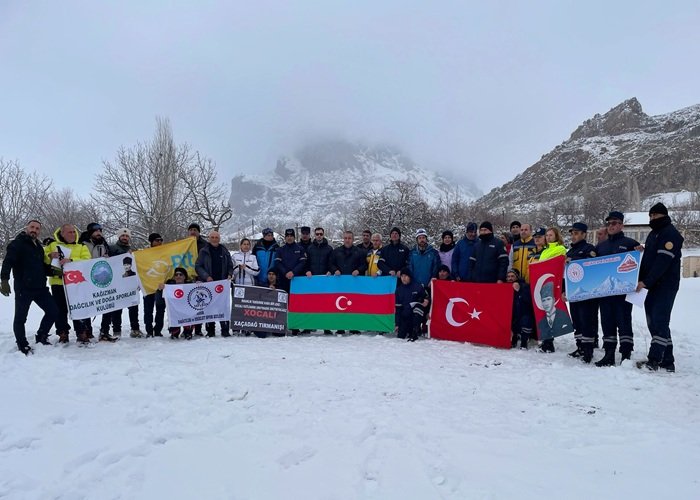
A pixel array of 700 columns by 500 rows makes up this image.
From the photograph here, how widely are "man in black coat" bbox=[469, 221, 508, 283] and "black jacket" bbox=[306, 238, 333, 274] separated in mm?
3189

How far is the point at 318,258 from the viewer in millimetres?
9328

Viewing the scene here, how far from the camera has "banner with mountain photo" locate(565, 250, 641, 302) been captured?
636 cm

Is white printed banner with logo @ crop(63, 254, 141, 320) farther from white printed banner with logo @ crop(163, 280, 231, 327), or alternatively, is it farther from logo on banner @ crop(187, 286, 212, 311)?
logo on banner @ crop(187, 286, 212, 311)

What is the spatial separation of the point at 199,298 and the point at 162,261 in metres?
1.16

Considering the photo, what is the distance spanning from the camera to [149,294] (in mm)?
8422

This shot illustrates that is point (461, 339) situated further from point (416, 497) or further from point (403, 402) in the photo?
point (416, 497)

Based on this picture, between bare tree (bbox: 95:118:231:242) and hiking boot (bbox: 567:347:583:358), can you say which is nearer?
hiking boot (bbox: 567:347:583:358)

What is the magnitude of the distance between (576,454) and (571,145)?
196 m

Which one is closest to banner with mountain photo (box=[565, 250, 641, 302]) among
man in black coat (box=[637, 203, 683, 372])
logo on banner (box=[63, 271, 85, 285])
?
man in black coat (box=[637, 203, 683, 372])

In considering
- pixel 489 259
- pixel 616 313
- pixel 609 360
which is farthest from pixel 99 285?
pixel 616 313

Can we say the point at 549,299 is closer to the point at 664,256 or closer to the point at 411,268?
the point at 664,256

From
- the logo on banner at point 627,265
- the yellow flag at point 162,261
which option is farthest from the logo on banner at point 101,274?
the logo on banner at point 627,265

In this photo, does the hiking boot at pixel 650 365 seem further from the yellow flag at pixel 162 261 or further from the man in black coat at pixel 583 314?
the yellow flag at pixel 162 261

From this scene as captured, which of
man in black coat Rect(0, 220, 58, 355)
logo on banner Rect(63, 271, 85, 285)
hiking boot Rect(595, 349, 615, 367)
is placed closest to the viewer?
hiking boot Rect(595, 349, 615, 367)
